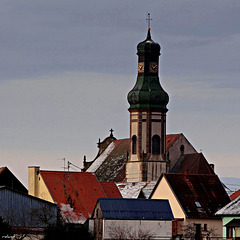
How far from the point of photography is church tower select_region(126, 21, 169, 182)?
13762 cm

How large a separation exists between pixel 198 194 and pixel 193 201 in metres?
1.40

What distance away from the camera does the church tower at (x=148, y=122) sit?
13762 centimetres

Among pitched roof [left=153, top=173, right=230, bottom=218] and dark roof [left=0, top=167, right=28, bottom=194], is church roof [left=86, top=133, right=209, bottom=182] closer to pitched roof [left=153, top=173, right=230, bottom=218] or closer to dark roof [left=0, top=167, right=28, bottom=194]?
dark roof [left=0, top=167, right=28, bottom=194]

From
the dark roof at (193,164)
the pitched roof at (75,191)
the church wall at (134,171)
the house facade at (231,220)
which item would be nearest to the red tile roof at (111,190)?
the pitched roof at (75,191)

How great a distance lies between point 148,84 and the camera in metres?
138

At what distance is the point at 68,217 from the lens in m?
95.3

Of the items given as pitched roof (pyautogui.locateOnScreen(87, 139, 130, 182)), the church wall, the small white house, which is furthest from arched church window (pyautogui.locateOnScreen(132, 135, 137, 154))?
the small white house

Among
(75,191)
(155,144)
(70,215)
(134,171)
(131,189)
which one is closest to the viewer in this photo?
(70,215)

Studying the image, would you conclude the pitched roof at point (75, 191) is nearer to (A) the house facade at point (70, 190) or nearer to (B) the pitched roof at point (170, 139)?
(A) the house facade at point (70, 190)

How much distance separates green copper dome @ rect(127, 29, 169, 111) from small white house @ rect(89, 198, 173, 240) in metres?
49.9

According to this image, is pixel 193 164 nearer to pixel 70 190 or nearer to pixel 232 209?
pixel 70 190

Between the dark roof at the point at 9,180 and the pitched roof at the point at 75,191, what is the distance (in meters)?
8.96

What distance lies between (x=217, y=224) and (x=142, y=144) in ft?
165

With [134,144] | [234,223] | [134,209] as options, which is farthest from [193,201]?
[134,144]
